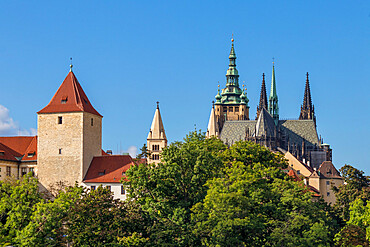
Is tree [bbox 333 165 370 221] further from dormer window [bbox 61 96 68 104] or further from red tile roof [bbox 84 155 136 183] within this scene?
dormer window [bbox 61 96 68 104]

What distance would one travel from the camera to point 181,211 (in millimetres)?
60156

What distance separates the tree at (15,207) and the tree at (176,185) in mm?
8559

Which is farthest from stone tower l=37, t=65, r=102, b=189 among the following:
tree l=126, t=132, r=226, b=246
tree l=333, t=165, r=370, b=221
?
tree l=333, t=165, r=370, b=221

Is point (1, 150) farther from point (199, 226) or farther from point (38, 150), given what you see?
point (199, 226)

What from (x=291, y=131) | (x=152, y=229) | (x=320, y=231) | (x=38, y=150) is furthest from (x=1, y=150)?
(x=291, y=131)

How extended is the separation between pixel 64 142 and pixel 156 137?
3719 cm

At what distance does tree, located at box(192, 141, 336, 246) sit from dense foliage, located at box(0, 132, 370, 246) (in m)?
0.08

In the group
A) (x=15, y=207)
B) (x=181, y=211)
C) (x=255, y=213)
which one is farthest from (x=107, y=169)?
(x=255, y=213)

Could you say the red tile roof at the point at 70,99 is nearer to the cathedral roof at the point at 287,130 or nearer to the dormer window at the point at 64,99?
the dormer window at the point at 64,99

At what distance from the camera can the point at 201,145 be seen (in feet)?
229

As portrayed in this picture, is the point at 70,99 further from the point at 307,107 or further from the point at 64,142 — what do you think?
the point at 307,107

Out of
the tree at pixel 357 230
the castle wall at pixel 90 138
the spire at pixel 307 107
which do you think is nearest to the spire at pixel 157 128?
the castle wall at pixel 90 138

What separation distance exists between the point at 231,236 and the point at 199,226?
265 centimetres

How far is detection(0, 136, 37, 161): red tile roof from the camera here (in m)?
89.4
